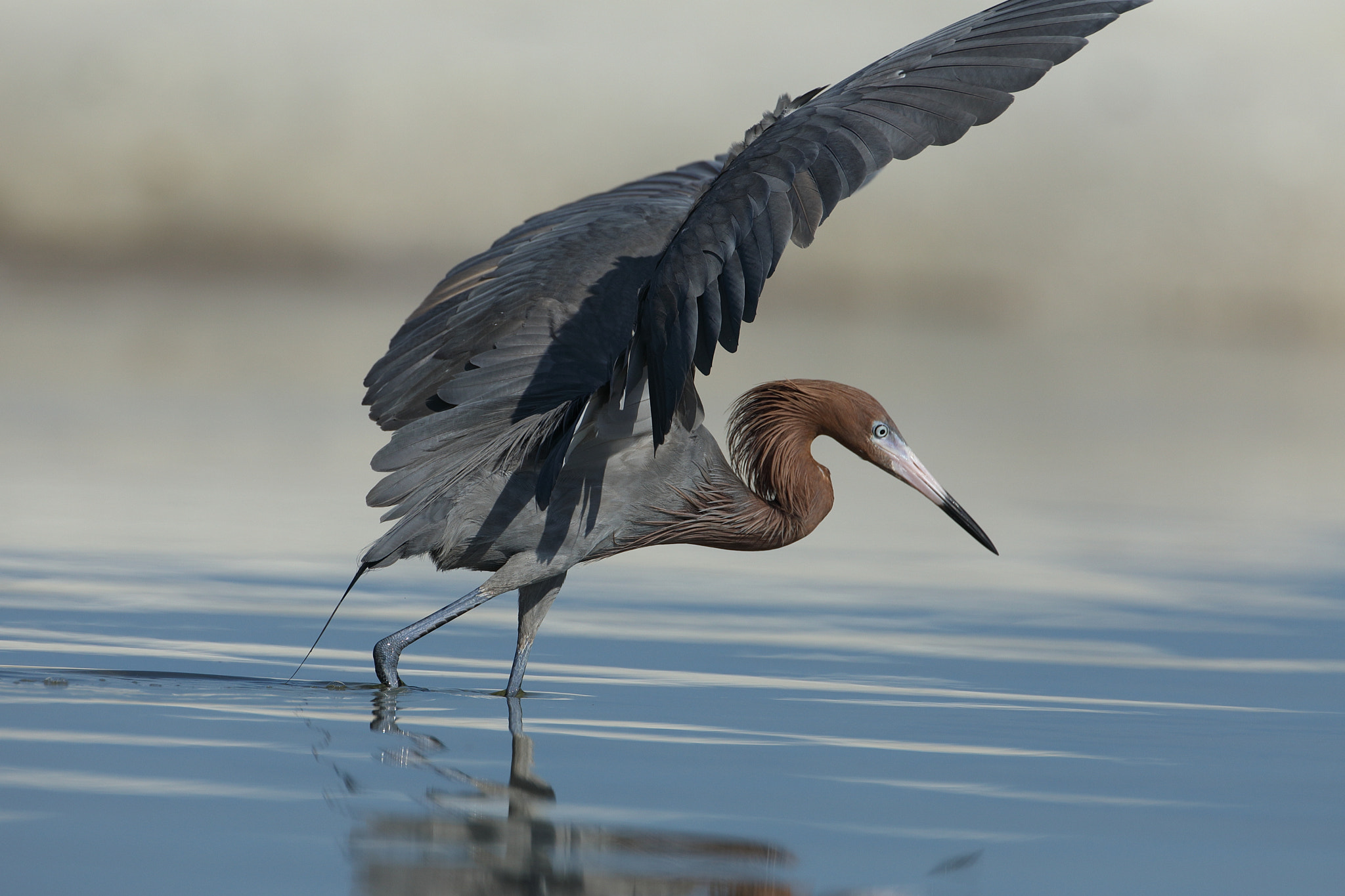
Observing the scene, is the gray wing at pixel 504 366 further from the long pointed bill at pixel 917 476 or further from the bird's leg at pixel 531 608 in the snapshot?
the long pointed bill at pixel 917 476

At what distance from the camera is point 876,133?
6656 mm

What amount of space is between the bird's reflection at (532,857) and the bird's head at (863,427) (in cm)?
355

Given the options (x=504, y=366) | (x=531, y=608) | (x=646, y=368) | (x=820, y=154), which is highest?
(x=820, y=154)

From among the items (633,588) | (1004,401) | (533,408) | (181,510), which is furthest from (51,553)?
(1004,401)

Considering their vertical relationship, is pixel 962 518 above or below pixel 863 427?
below

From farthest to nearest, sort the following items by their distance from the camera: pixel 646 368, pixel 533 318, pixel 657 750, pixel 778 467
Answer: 1. pixel 778 467
2. pixel 533 318
3. pixel 646 368
4. pixel 657 750

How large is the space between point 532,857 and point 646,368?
2.49m

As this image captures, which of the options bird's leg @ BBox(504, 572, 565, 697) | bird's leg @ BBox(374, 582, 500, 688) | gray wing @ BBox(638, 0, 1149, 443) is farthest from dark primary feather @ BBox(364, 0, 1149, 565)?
bird's leg @ BBox(504, 572, 565, 697)

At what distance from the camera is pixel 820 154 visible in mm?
6566

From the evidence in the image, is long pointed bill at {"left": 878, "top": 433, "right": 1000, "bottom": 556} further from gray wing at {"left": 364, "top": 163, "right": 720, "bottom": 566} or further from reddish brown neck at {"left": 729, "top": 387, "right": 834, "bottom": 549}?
gray wing at {"left": 364, "top": 163, "right": 720, "bottom": 566}

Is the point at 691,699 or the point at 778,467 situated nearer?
the point at 691,699

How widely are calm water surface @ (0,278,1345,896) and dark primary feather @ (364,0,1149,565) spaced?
3.27 ft

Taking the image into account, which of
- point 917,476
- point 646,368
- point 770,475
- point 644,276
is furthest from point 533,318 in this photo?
point 917,476

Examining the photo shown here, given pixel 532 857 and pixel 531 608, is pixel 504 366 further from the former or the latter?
pixel 532 857
